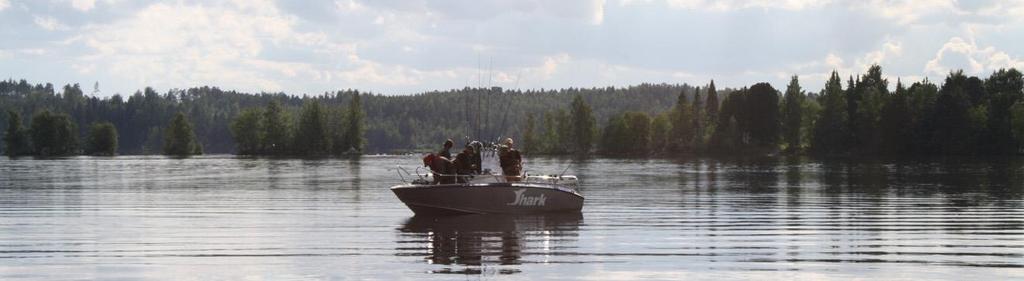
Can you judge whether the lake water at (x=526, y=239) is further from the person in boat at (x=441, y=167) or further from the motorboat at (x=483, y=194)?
the person in boat at (x=441, y=167)

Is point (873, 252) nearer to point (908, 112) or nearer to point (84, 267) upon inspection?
point (84, 267)

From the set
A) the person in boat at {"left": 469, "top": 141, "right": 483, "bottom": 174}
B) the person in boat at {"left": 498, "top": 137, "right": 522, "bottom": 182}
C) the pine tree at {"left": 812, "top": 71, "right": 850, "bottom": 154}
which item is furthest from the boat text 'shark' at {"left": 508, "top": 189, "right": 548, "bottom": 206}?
the pine tree at {"left": 812, "top": 71, "right": 850, "bottom": 154}

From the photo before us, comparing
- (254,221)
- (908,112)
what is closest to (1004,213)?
(254,221)

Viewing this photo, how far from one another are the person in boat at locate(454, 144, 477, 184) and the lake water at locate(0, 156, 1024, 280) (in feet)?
4.45

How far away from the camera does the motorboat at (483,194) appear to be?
33.7 m

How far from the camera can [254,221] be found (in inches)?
1380

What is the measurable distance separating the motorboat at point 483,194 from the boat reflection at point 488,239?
0.92 feet

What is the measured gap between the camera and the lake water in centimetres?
2206

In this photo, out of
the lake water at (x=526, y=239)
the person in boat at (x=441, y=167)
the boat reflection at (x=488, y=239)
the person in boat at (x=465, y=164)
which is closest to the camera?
the lake water at (x=526, y=239)

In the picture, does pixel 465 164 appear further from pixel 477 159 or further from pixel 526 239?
pixel 526 239

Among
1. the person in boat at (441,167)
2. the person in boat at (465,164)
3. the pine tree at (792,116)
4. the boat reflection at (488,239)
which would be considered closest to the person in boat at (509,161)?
the person in boat at (465,164)

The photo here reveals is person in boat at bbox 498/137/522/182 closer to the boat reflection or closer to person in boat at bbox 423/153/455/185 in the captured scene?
the boat reflection

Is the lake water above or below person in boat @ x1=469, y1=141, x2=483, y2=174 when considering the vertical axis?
below

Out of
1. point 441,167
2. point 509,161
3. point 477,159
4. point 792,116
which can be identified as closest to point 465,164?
point 477,159
